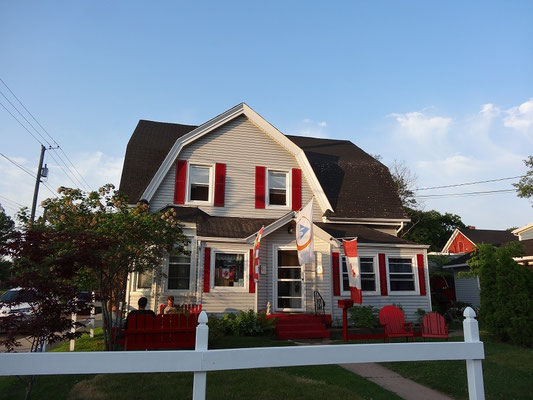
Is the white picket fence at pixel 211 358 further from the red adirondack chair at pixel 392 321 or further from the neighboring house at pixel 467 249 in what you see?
the neighboring house at pixel 467 249

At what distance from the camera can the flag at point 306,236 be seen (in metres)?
11.4

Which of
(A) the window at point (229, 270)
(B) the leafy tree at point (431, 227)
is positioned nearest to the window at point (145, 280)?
(A) the window at point (229, 270)

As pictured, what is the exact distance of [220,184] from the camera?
1491 cm

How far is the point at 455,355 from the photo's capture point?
3230 millimetres

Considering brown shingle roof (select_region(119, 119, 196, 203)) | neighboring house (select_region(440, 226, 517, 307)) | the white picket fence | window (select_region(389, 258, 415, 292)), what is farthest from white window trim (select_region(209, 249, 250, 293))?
neighboring house (select_region(440, 226, 517, 307))

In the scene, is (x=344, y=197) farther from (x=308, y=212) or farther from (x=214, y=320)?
(x=214, y=320)

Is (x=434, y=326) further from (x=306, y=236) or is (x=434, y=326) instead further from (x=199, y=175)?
(x=199, y=175)

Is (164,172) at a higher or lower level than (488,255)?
higher

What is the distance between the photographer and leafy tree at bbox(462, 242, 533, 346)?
9.77m

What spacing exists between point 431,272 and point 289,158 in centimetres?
1343

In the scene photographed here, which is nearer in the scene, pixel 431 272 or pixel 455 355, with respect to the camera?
pixel 455 355

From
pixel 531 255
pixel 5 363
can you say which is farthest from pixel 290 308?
pixel 531 255

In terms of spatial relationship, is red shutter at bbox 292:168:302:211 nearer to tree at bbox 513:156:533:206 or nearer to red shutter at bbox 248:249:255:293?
red shutter at bbox 248:249:255:293

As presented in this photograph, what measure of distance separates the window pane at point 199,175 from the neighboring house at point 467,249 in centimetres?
1708
